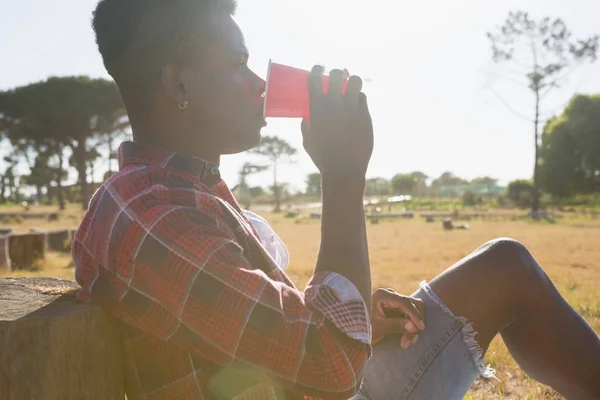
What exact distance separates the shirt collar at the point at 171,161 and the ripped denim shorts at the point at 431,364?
2.75 feet

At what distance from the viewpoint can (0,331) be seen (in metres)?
1.02

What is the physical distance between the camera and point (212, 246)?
1.02 m

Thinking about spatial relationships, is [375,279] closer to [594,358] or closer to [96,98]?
[594,358]

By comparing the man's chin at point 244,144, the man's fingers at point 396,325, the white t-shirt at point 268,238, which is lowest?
the man's fingers at point 396,325

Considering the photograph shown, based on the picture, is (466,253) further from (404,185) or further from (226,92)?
(404,185)

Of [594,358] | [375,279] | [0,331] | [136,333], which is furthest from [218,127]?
[375,279]

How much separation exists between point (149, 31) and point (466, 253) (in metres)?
9.55

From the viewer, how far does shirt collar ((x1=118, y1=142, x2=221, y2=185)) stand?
1237 mm

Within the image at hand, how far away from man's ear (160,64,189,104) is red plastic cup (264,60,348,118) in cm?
21

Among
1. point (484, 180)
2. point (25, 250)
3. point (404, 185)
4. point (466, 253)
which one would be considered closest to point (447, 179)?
point (484, 180)

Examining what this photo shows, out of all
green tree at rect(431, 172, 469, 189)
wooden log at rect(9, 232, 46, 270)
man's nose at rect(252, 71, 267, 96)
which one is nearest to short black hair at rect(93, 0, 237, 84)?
man's nose at rect(252, 71, 267, 96)

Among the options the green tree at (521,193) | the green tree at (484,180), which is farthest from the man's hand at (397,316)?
the green tree at (484,180)

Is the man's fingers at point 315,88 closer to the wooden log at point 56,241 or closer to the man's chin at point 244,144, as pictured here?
the man's chin at point 244,144

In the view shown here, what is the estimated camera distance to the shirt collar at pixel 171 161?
1.24 meters
